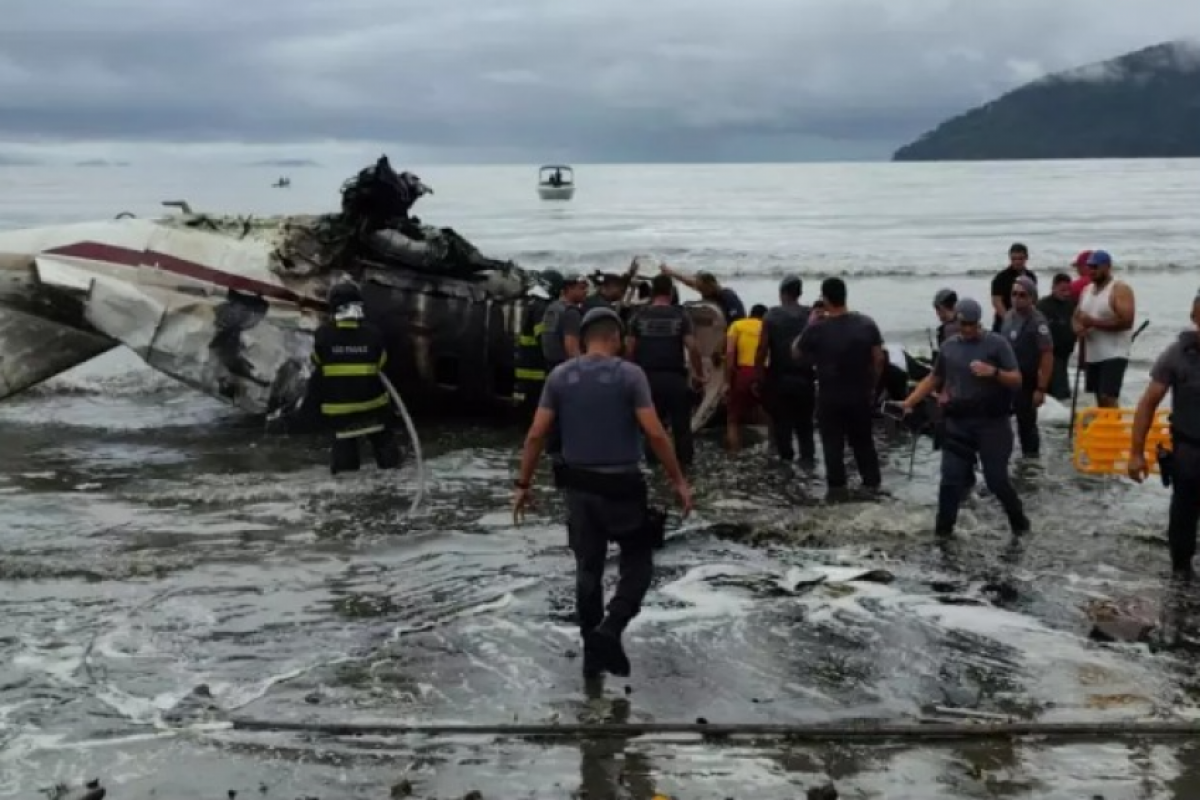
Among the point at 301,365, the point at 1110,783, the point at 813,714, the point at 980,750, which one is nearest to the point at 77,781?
the point at 813,714

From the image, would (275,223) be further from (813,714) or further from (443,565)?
(813,714)

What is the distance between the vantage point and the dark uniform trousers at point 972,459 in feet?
29.1

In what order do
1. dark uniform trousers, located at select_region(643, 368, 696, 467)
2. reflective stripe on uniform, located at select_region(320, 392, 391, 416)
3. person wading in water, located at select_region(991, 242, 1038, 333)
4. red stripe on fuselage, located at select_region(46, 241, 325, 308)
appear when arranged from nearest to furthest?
reflective stripe on uniform, located at select_region(320, 392, 391, 416) < dark uniform trousers, located at select_region(643, 368, 696, 467) < person wading in water, located at select_region(991, 242, 1038, 333) < red stripe on fuselage, located at select_region(46, 241, 325, 308)

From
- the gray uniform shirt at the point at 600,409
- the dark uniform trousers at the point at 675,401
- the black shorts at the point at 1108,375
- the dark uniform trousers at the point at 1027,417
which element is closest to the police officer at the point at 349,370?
the dark uniform trousers at the point at 675,401

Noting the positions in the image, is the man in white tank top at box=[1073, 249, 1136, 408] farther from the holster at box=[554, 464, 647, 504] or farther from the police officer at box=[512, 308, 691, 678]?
the holster at box=[554, 464, 647, 504]

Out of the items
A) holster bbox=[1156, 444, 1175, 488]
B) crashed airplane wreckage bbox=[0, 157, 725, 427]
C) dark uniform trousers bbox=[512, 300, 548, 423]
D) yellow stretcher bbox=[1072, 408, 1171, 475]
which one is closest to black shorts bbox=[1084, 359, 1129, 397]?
yellow stretcher bbox=[1072, 408, 1171, 475]

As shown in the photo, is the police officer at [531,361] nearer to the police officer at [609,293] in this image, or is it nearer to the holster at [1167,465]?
the police officer at [609,293]

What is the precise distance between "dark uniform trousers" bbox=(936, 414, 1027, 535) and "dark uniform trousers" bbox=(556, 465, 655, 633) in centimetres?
330

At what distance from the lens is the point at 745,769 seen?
5.34 meters

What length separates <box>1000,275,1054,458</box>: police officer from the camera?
432 inches

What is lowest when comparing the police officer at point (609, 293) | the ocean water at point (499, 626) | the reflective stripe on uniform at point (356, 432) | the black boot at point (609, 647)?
the ocean water at point (499, 626)

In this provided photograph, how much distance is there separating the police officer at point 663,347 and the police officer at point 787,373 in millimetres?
710

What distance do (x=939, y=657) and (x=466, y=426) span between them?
8396mm

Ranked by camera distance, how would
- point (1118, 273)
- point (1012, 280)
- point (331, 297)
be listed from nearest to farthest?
point (331, 297), point (1012, 280), point (1118, 273)
